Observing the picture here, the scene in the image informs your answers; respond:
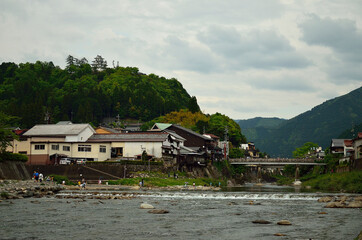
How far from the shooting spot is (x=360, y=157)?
215ft

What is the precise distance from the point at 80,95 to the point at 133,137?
6734 centimetres

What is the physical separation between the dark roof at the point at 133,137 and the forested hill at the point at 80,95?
135 feet

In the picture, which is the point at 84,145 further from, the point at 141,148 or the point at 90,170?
the point at 90,170

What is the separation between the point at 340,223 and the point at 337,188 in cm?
3952

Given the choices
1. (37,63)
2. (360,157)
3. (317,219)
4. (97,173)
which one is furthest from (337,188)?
(37,63)

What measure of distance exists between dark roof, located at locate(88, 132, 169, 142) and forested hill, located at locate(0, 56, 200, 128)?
135ft

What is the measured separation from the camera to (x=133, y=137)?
71.9 metres

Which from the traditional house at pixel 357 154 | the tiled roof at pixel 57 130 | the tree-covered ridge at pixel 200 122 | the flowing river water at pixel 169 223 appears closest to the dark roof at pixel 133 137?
the tiled roof at pixel 57 130

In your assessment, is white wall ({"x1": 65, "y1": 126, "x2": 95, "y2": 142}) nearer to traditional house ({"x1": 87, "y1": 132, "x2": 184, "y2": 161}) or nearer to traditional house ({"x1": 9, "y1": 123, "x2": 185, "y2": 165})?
traditional house ({"x1": 9, "y1": 123, "x2": 185, "y2": 165})

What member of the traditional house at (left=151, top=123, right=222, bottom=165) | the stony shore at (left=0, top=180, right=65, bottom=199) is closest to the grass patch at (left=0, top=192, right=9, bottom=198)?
the stony shore at (left=0, top=180, right=65, bottom=199)

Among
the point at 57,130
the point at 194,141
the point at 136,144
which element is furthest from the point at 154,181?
the point at 194,141

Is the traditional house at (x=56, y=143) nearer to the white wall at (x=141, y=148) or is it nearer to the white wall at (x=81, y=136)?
the white wall at (x=81, y=136)

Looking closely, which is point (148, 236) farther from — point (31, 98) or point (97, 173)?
point (31, 98)

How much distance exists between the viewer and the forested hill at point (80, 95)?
124 metres
